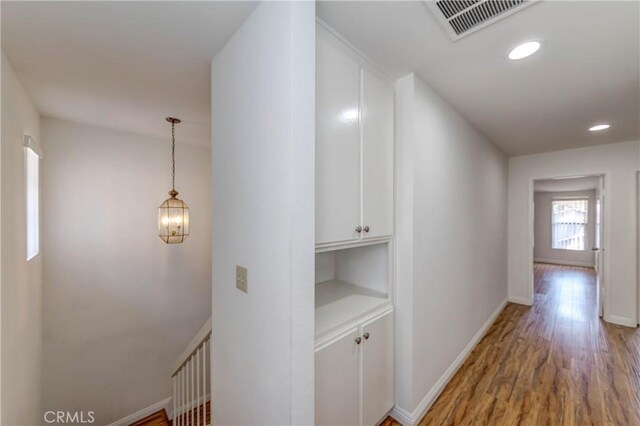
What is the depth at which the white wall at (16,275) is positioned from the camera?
1.50m

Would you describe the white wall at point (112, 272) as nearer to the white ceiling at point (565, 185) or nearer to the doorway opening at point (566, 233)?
the doorway opening at point (566, 233)

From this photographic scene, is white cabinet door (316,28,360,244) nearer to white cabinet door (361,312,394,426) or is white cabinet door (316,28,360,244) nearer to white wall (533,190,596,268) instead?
white cabinet door (361,312,394,426)

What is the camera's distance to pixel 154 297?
3191 millimetres

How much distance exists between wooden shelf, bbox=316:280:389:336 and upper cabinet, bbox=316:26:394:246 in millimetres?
468

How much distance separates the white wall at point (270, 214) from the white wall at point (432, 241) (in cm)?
97

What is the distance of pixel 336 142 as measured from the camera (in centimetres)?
139

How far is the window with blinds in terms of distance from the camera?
7.35 m

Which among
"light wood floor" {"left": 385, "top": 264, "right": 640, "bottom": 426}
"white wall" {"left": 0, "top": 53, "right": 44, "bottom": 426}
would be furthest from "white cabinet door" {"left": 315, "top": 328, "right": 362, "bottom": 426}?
"white wall" {"left": 0, "top": 53, "right": 44, "bottom": 426}

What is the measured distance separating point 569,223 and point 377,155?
9.07 metres

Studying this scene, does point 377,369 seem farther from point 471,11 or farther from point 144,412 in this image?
point 144,412

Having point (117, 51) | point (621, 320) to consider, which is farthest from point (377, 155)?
point (621, 320)

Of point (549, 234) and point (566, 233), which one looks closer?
point (566, 233)

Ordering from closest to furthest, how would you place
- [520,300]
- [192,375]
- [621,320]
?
[192,375]
[621,320]
[520,300]

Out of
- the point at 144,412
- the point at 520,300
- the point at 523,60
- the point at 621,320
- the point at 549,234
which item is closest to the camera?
the point at 523,60
